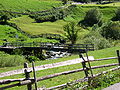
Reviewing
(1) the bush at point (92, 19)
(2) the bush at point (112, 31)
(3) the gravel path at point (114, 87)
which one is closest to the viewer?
(3) the gravel path at point (114, 87)

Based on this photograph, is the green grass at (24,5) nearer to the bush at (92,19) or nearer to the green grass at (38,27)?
the green grass at (38,27)

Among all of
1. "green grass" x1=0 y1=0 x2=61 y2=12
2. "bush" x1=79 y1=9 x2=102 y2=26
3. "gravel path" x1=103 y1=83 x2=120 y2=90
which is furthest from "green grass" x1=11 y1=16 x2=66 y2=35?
"gravel path" x1=103 y1=83 x2=120 y2=90

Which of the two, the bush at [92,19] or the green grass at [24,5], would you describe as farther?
the green grass at [24,5]

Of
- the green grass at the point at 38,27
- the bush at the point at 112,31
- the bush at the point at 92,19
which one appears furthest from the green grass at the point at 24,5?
the bush at the point at 112,31

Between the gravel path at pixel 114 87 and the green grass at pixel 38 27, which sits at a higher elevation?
the green grass at pixel 38 27

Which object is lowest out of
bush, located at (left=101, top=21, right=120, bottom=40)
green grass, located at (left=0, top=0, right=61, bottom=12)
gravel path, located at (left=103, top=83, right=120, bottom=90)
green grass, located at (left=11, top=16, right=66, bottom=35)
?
gravel path, located at (left=103, top=83, right=120, bottom=90)

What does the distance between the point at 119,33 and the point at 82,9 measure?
78.6m

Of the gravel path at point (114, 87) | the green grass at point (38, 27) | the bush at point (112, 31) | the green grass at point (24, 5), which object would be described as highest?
the green grass at point (24, 5)

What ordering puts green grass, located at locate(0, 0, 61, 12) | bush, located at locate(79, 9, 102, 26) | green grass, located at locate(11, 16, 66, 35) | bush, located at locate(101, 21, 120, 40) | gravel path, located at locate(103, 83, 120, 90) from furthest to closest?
1. green grass, located at locate(0, 0, 61, 12)
2. bush, located at locate(79, 9, 102, 26)
3. green grass, located at locate(11, 16, 66, 35)
4. bush, located at locate(101, 21, 120, 40)
5. gravel path, located at locate(103, 83, 120, 90)

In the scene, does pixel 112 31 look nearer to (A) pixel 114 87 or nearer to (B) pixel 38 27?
(A) pixel 114 87

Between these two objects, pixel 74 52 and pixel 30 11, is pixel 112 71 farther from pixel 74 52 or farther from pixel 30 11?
pixel 30 11

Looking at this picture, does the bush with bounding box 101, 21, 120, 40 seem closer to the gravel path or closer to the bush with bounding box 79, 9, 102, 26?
the gravel path

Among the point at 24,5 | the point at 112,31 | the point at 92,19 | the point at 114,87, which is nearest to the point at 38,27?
the point at 92,19

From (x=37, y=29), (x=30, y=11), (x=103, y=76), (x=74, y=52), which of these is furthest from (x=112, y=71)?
(x=30, y=11)
